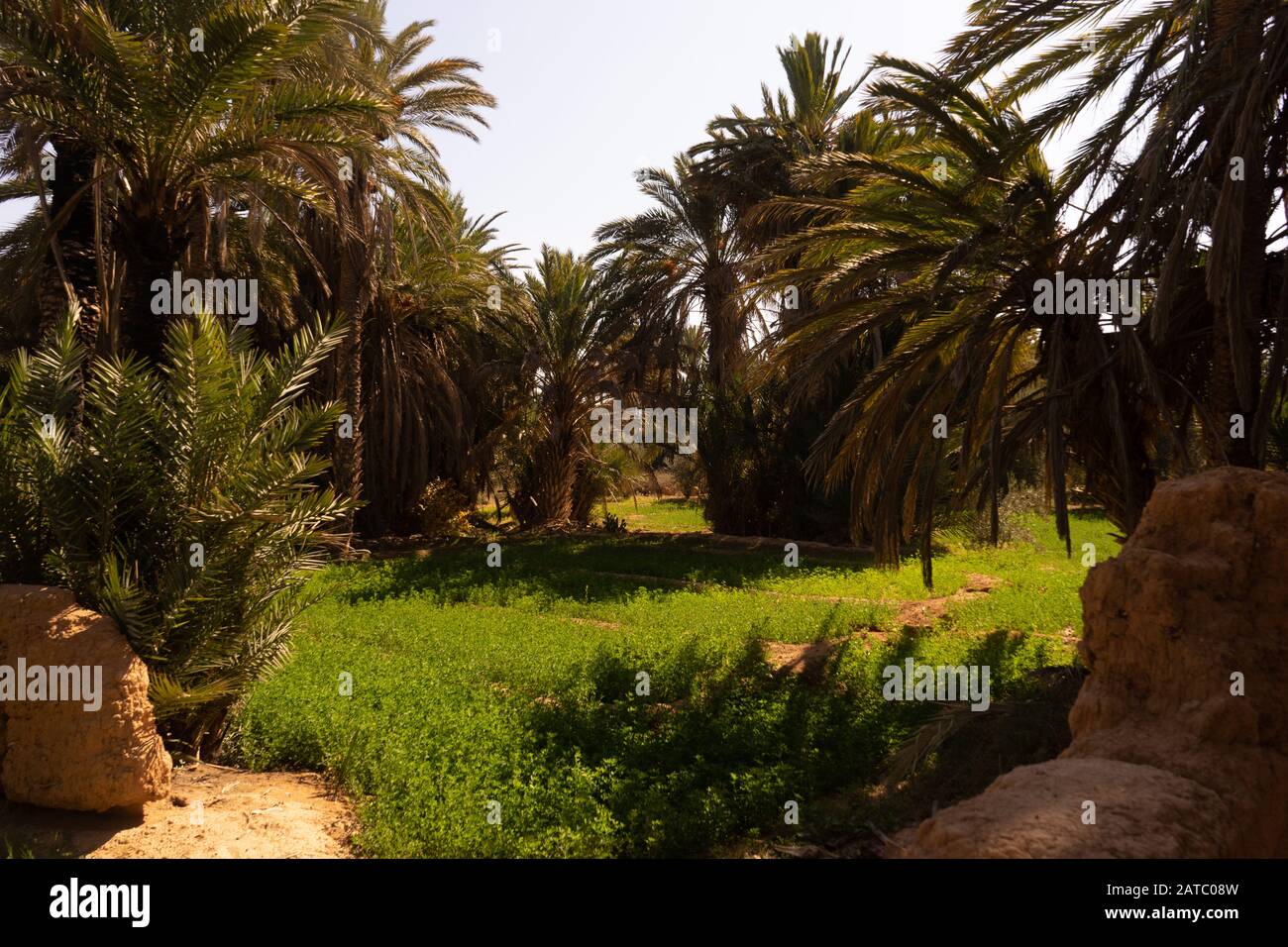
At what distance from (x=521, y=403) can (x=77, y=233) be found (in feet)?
50.2

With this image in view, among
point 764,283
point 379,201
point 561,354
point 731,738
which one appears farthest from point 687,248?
point 731,738

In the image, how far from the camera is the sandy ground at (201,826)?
15.7 ft

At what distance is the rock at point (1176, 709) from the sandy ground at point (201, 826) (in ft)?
11.9

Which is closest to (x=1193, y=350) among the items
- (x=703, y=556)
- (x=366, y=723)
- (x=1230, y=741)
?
(x=1230, y=741)

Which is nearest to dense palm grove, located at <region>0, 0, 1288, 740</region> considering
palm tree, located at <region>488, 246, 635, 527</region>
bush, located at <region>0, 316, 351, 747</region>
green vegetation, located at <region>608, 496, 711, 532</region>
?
bush, located at <region>0, 316, 351, 747</region>

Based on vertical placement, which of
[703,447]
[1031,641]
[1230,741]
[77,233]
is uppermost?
[77,233]

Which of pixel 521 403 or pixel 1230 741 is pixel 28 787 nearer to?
pixel 1230 741

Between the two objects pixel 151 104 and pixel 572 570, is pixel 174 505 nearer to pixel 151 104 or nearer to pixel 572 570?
pixel 151 104

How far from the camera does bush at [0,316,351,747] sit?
5594mm

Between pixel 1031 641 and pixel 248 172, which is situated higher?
pixel 248 172
